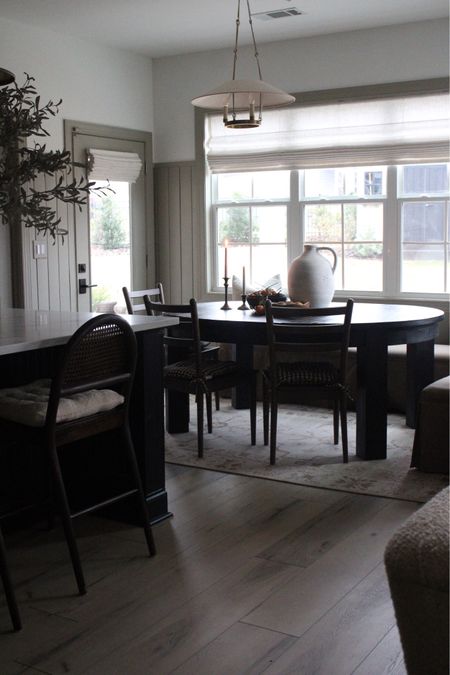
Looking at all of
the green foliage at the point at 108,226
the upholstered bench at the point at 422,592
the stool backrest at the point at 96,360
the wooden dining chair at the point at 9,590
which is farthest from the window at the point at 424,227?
the upholstered bench at the point at 422,592

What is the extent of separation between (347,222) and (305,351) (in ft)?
8.46

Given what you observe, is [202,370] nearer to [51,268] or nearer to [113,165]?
[51,268]

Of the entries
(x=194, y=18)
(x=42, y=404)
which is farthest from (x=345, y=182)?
(x=42, y=404)

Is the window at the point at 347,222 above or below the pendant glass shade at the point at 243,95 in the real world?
below

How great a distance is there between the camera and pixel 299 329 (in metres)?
4.29

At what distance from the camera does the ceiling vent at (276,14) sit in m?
5.70

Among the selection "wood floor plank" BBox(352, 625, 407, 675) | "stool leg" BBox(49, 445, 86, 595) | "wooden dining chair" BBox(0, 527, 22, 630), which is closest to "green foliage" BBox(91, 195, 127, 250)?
"stool leg" BBox(49, 445, 86, 595)

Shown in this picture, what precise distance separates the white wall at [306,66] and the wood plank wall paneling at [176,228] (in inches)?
6.3

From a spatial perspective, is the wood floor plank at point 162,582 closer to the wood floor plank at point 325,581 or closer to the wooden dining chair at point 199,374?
the wood floor plank at point 325,581

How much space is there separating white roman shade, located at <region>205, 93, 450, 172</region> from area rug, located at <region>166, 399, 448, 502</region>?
2065mm

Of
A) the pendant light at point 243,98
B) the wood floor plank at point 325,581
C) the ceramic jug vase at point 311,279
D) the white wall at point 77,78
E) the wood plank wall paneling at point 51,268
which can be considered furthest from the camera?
the wood plank wall paneling at point 51,268

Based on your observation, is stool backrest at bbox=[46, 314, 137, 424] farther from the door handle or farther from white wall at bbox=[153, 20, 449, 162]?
white wall at bbox=[153, 20, 449, 162]

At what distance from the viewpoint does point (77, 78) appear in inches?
254

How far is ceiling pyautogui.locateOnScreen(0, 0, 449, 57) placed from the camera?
5.57m
